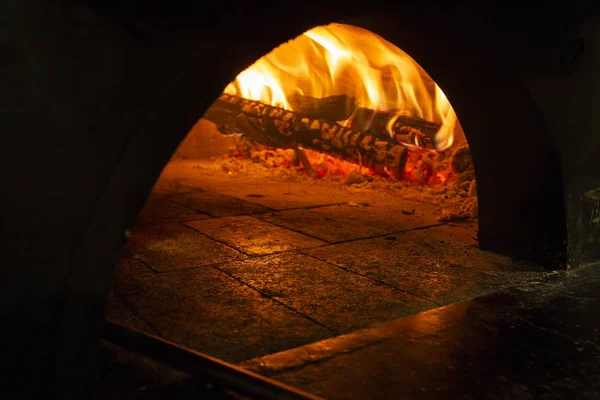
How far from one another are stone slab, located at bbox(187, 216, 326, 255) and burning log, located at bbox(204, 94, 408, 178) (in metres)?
2.87

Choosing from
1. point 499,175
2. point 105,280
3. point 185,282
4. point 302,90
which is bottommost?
point 185,282

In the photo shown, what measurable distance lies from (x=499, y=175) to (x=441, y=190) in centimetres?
260

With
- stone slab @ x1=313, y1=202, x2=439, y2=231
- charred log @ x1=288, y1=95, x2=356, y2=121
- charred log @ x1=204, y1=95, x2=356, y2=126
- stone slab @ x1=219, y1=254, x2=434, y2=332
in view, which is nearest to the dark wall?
A: stone slab @ x1=219, y1=254, x2=434, y2=332

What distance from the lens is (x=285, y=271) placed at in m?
3.57

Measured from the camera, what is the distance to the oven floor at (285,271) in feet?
8.76

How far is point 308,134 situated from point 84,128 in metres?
6.58

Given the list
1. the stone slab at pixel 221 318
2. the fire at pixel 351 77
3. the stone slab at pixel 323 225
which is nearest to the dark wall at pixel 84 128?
the stone slab at pixel 221 318

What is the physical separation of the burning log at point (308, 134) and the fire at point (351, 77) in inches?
21.6

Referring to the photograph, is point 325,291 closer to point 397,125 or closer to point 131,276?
point 131,276

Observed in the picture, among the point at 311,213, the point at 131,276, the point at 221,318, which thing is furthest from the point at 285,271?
the point at 311,213

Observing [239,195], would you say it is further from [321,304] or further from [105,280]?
[105,280]

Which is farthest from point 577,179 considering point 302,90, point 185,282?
point 302,90

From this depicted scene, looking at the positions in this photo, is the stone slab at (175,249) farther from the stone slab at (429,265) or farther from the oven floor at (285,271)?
the stone slab at (429,265)

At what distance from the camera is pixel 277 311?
9.43 feet
